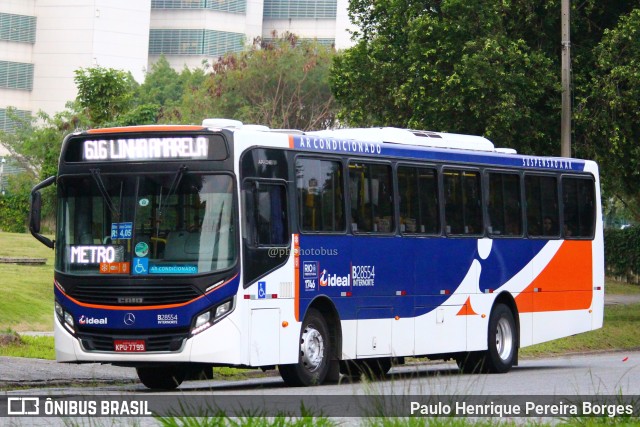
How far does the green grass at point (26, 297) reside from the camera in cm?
2836

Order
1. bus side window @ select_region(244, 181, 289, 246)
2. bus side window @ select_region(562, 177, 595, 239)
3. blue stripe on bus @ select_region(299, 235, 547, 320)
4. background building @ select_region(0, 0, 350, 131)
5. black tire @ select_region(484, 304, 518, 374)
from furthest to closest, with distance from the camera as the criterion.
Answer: background building @ select_region(0, 0, 350, 131) < bus side window @ select_region(562, 177, 595, 239) < black tire @ select_region(484, 304, 518, 374) < blue stripe on bus @ select_region(299, 235, 547, 320) < bus side window @ select_region(244, 181, 289, 246)

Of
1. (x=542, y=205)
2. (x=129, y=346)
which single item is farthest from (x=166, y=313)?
(x=542, y=205)

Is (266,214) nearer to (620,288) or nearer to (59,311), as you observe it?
(59,311)

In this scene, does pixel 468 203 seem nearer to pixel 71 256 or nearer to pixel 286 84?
pixel 71 256

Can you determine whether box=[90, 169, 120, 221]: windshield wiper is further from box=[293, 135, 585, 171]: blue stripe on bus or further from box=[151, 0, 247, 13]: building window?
box=[151, 0, 247, 13]: building window

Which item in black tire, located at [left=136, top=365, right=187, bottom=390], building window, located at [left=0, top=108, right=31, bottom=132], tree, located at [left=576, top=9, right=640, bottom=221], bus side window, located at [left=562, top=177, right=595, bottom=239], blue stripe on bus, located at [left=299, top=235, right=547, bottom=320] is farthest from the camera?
building window, located at [left=0, top=108, right=31, bottom=132]

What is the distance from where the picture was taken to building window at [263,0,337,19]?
120 metres

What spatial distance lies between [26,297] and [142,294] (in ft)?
49.9

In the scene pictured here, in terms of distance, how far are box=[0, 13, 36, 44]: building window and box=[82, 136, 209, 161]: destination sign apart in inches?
3440

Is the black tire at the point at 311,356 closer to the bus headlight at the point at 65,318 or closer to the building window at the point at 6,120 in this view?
the bus headlight at the point at 65,318

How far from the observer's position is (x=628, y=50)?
33.2 metres

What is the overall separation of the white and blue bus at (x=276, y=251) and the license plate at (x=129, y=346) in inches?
1.0

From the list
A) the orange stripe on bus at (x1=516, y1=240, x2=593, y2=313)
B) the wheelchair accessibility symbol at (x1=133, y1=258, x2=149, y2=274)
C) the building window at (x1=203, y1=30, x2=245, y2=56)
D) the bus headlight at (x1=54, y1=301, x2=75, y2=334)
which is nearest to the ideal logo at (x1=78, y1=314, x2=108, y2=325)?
the bus headlight at (x1=54, y1=301, x2=75, y2=334)

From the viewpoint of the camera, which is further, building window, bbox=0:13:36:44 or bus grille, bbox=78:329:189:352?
building window, bbox=0:13:36:44
